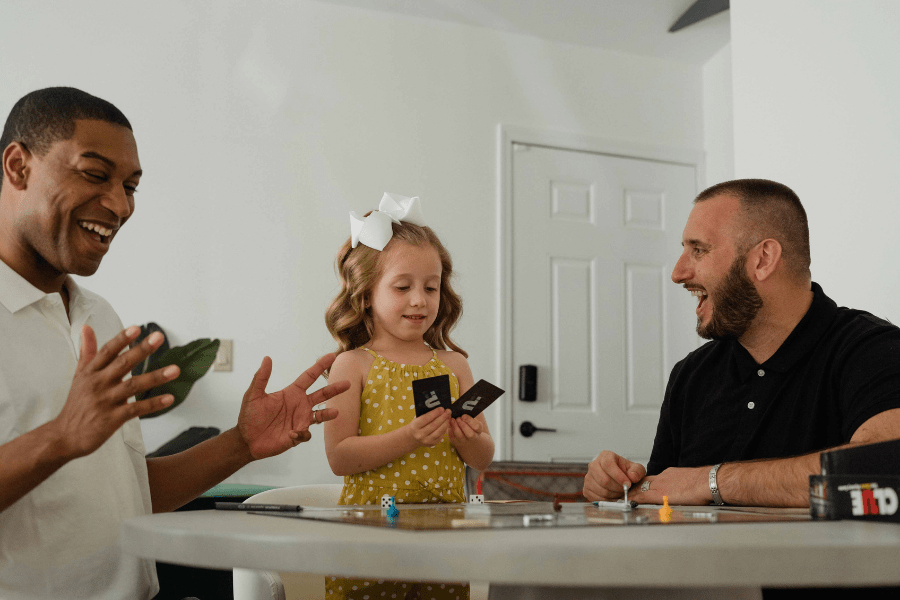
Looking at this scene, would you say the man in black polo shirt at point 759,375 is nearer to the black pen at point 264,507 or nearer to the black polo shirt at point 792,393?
the black polo shirt at point 792,393

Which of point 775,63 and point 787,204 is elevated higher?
point 775,63

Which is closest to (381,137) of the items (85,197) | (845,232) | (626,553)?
(845,232)

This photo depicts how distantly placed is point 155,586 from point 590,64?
402cm

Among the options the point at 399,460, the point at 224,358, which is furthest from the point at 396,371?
the point at 224,358

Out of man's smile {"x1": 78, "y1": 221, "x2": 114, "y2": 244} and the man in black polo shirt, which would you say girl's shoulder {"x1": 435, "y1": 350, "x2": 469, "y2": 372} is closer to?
the man in black polo shirt

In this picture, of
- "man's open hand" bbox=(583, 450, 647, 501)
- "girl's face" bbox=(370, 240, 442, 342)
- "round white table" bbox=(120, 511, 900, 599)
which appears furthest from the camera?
"girl's face" bbox=(370, 240, 442, 342)

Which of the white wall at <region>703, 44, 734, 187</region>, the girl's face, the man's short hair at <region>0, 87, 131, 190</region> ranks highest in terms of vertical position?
the white wall at <region>703, 44, 734, 187</region>

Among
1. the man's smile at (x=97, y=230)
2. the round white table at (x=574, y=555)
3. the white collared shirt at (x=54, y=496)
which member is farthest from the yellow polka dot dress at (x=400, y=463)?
the round white table at (x=574, y=555)

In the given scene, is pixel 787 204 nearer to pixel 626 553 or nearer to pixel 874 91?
pixel 874 91

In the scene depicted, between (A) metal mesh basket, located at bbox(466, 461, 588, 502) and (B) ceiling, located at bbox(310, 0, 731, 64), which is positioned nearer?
(A) metal mesh basket, located at bbox(466, 461, 588, 502)

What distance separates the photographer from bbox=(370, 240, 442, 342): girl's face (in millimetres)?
1886

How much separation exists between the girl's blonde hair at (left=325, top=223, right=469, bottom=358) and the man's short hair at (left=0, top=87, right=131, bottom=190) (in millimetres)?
761

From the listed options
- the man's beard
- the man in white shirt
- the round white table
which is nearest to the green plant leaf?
the man in white shirt

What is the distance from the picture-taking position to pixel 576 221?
445 cm
